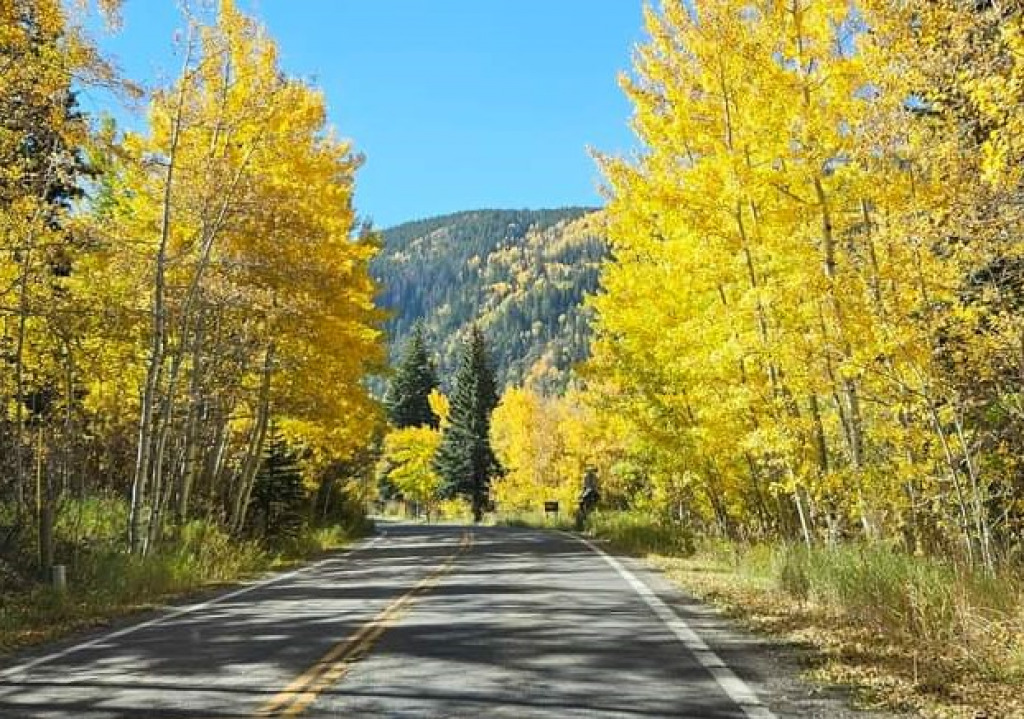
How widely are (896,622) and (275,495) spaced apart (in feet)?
67.0

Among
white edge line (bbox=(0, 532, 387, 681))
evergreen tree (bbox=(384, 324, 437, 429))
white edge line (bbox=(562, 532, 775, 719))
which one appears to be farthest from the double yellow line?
evergreen tree (bbox=(384, 324, 437, 429))

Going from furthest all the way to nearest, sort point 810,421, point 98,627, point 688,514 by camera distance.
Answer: point 688,514 < point 810,421 < point 98,627

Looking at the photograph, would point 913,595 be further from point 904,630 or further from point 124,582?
point 124,582

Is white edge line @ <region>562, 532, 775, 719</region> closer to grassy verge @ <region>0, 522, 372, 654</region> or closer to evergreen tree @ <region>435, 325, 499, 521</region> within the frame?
grassy verge @ <region>0, 522, 372, 654</region>

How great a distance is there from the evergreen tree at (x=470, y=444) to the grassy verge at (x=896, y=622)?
58.6 metres

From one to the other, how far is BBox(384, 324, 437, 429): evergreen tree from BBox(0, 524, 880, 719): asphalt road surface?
76330 millimetres

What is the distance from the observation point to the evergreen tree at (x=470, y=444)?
238 feet

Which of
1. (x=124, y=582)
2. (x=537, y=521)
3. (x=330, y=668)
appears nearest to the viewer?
(x=330, y=668)

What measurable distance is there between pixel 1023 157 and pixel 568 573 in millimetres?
12715

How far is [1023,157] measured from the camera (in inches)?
266

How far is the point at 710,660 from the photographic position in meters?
8.45

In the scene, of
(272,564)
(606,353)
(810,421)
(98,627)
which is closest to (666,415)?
(606,353)

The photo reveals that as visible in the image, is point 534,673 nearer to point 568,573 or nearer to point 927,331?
point 927,331

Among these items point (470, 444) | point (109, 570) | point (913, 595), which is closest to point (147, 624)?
point (109, 570)
